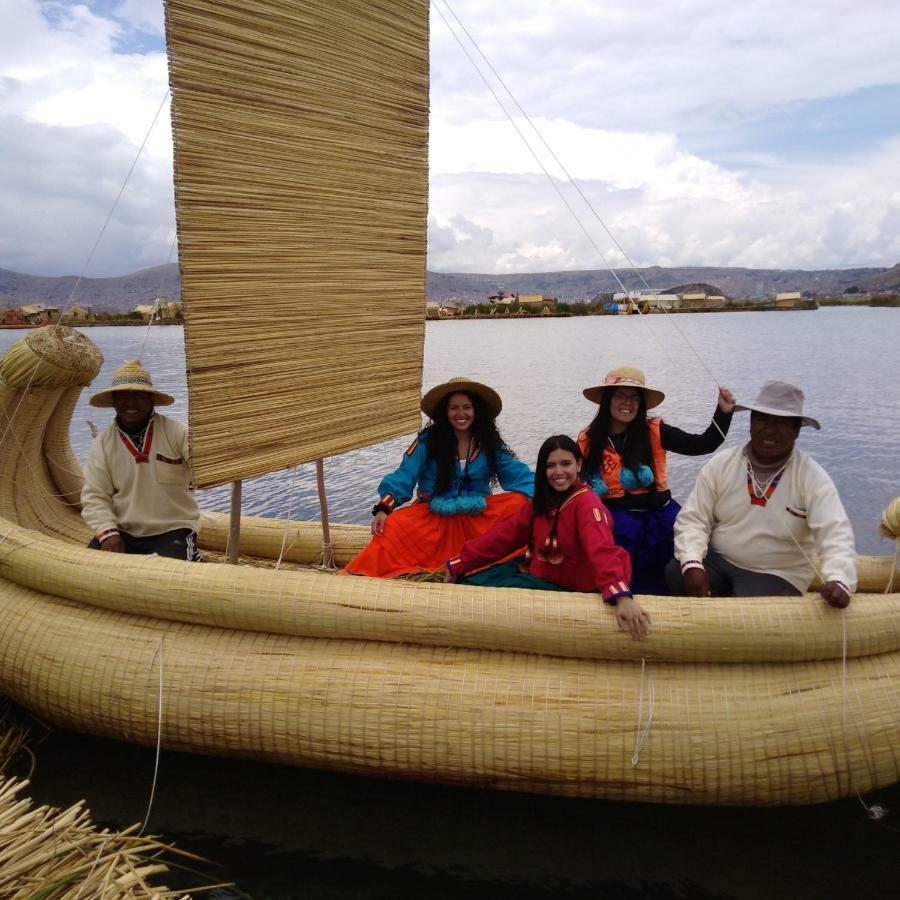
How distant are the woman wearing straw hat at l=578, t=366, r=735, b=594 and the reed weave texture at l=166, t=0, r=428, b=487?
3.67 feet

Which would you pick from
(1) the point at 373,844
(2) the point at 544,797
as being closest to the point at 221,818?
(1) the point at 373,844

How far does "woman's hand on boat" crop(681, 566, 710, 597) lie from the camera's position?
3.14m

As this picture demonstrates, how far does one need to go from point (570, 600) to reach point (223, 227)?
6.63ft

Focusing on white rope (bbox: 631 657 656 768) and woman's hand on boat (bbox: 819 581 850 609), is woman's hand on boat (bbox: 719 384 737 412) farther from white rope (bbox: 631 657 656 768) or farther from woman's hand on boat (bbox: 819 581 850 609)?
white rope (bbox: 631 657 656 768)

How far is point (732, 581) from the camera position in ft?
11.0

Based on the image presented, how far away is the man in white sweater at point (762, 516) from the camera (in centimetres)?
309

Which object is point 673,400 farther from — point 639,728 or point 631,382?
point 639,728

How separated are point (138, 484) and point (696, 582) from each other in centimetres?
274

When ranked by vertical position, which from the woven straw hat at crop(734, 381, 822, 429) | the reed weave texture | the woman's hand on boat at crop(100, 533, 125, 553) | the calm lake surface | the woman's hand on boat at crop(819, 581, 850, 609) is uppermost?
the reed weave texture

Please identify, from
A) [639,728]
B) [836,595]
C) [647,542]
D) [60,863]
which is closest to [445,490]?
[647,542]

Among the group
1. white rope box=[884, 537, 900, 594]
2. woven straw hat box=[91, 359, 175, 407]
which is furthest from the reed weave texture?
white rope box=[884, 537, 900, 594]

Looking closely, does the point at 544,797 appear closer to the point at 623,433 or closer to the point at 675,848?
the point at 675,848

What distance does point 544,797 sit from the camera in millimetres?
3242

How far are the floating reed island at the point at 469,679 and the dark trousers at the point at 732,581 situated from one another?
35cm
